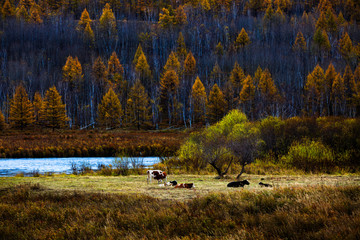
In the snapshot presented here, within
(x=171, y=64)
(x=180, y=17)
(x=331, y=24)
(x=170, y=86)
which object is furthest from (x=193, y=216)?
(x=331, y=24)

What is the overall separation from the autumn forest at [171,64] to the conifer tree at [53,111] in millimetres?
211

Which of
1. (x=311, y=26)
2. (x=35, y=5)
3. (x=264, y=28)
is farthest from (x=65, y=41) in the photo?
(x=311, y=26)

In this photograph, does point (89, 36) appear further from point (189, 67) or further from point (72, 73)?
point (189, 67)

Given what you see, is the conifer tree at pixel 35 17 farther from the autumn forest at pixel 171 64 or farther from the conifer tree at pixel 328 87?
the conifer tree at pixel 328 87

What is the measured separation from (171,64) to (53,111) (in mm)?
32591

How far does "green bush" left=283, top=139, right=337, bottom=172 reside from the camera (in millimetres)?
27219

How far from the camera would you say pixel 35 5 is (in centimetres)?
14412

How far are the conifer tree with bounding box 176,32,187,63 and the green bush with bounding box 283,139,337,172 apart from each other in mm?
73783

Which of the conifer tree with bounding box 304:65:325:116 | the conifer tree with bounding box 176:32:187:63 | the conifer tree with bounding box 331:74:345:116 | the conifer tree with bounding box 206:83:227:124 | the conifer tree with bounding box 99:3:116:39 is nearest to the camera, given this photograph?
the conifer tree with bounding box 206:83:227:124

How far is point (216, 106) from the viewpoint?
2968 inches

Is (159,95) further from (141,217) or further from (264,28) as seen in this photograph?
(141,217)

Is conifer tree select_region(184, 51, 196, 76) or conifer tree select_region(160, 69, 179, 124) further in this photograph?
conifer tree select_region(184, 51, 196, 76)

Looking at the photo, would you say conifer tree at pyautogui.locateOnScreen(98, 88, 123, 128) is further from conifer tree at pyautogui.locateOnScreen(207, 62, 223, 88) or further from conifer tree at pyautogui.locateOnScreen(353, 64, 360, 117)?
conifer tree at pyautogui.locateOnScreen(353, 64, 360, 117)

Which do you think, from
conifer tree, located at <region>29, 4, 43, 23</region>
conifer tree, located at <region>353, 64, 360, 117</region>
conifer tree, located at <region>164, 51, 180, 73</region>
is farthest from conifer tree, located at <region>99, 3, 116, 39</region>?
conifer tree, located at <region>353, 64, 360, 117</region>
